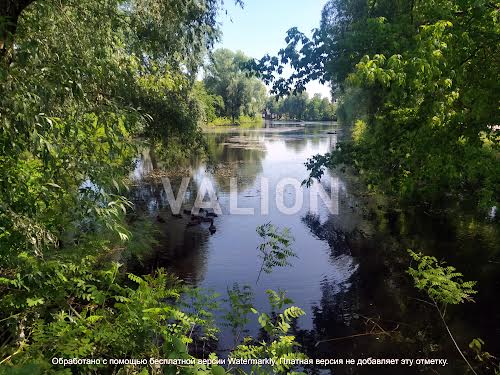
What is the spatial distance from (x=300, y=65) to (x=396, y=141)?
377 centimetres

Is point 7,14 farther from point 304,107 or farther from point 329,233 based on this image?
point 304,107

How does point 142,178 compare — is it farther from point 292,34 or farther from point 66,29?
point 66,29

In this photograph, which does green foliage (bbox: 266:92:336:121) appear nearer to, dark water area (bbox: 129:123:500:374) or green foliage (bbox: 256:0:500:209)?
dark water area (bbox: 129:123:500:374)

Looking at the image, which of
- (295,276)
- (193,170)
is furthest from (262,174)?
(295,276)

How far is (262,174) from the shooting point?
83.6ft

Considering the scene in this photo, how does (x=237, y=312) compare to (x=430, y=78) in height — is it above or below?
below

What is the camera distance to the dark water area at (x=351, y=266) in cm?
771

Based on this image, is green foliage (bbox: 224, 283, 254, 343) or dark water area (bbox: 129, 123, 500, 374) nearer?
green foliage (bbox: 224, 283, 254, 343)

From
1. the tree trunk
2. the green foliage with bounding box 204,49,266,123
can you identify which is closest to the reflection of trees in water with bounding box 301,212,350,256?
the tree trunk

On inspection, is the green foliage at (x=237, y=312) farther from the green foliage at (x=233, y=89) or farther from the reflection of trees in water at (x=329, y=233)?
the green foliage at (x=233, y=89)

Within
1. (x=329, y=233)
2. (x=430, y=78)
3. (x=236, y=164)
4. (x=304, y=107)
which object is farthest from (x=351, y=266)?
(x=304, y=107)

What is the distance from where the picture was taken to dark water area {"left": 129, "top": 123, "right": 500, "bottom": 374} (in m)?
7.71

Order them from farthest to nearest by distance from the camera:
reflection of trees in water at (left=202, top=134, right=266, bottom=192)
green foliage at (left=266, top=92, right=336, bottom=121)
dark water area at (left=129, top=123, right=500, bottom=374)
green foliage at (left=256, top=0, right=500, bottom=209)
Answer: green foliage at (left=266, top=92, right=336, bottom=121) → reflection of trees in water at (left=202, top=134, right=266, bottom=192) → dark water area at (left=129, top=123, right=500, bottom=374) → green foliage at (left=256, top=0, right=500, bottom=209)

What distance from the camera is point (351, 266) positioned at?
11.5m
